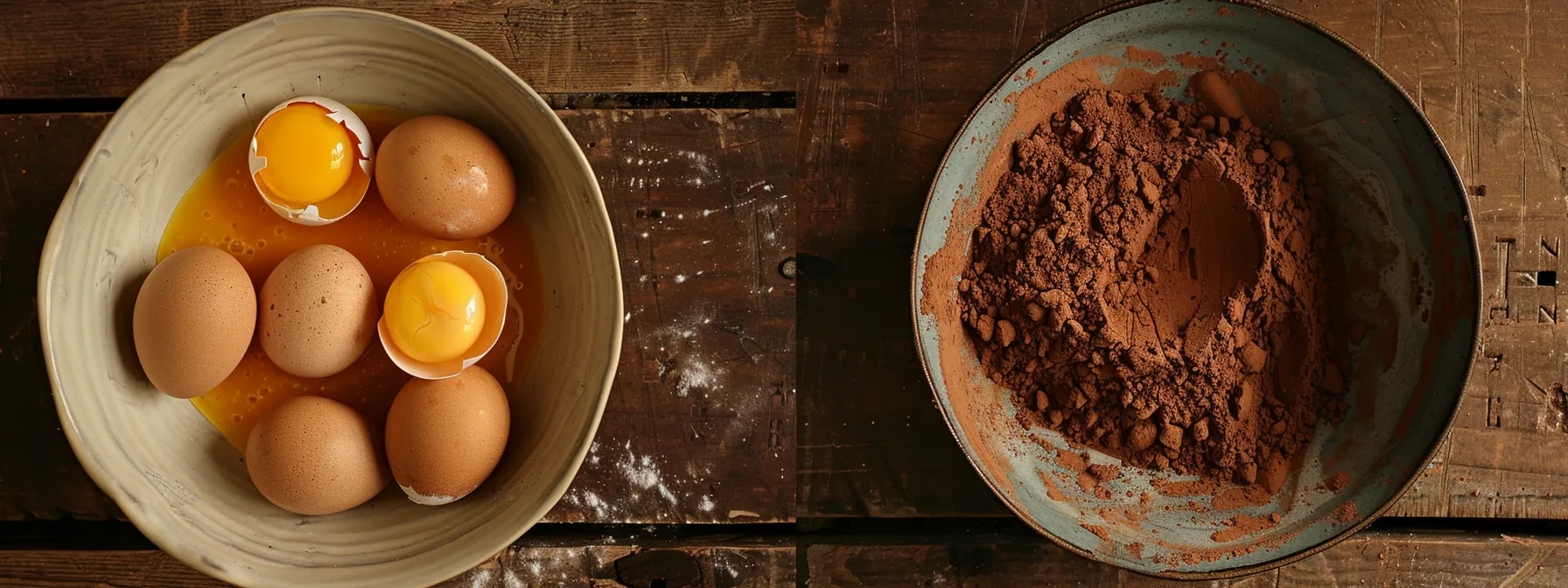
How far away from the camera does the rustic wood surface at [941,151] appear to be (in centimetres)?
92

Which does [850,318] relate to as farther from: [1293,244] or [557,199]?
[1293,244]

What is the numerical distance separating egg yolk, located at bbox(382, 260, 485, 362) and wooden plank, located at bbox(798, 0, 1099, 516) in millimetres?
355

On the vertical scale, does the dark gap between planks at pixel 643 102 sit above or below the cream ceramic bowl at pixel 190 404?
above

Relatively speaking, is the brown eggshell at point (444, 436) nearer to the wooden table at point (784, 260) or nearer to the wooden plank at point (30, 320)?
the wooden table at point (784, 260)

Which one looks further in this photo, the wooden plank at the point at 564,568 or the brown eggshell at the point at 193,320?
the wooden plank at the point at 564,568

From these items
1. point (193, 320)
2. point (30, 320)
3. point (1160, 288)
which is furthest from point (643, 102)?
point (30, 320)

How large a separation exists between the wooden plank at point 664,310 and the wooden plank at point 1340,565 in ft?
0.61

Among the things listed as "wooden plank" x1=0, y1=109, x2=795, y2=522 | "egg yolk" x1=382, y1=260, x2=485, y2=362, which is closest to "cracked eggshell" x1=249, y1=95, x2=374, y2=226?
"egg yolk" x1=382, y1=260, x2=485, y2=362

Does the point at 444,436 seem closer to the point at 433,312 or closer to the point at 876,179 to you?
the point at 433,312

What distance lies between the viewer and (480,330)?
814 millimetres

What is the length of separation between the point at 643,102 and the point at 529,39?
14 centimetres

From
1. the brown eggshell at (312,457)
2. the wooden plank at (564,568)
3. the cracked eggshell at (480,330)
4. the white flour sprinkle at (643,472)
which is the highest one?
the cracked eggshell at (480,330)

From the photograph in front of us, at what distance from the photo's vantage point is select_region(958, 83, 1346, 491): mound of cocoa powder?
2.62 ft

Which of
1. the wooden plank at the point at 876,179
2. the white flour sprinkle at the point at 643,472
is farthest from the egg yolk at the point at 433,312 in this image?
the wooden plank at the point at 876,179
